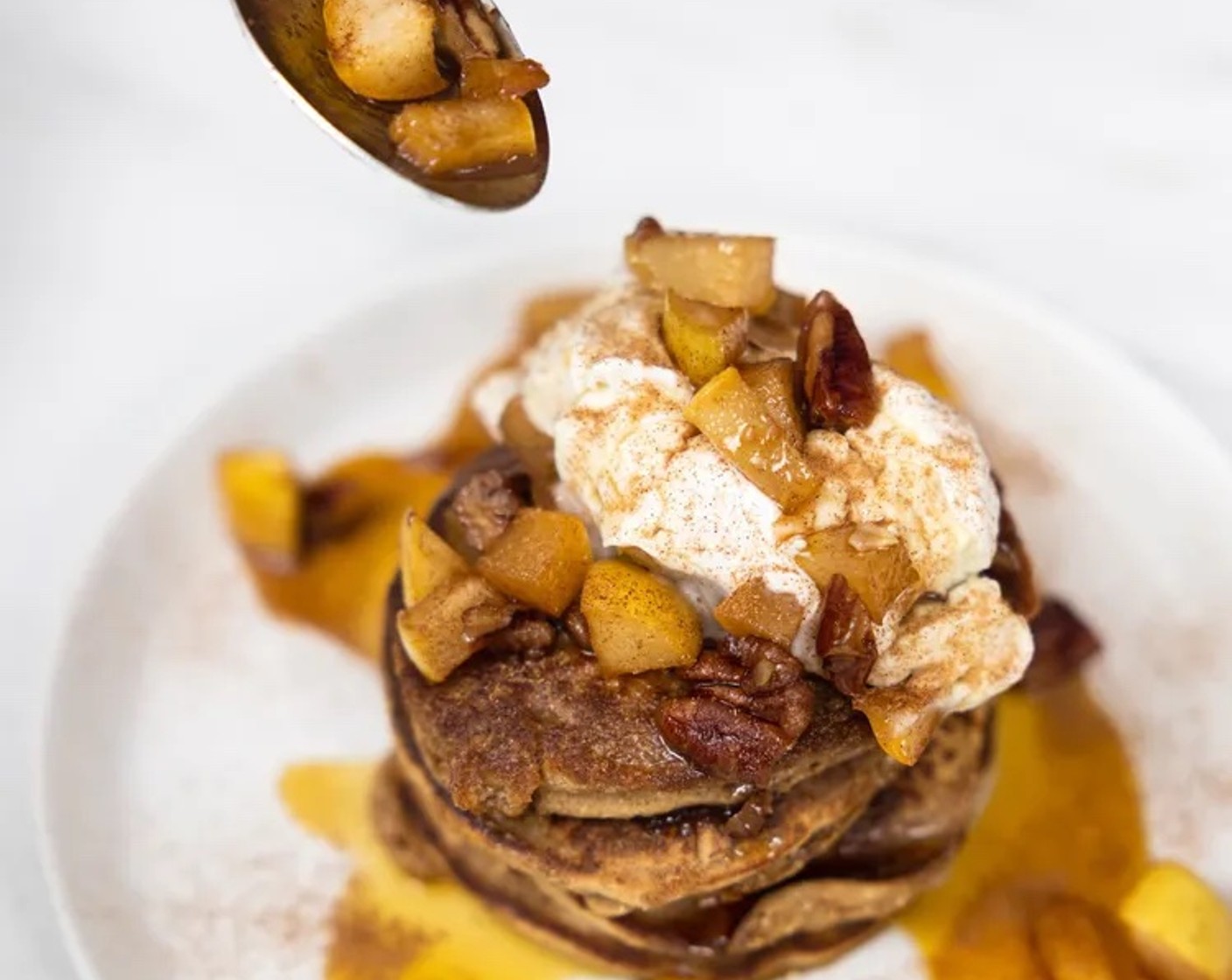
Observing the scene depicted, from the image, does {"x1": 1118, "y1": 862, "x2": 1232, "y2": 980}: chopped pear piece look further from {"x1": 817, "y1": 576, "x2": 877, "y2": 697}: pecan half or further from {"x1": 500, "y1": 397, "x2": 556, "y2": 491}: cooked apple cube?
{"x1": 500, "y1": 397, "x2": 556, "y2": 491}: cooked apple cube

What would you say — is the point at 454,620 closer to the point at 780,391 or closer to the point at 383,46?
the point at 780,391

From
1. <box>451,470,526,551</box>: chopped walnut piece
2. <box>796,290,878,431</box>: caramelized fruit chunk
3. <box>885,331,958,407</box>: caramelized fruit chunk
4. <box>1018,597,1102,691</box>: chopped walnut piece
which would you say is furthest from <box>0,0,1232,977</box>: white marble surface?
<box>796,290,878,431</box>: caramelized fruit chunk

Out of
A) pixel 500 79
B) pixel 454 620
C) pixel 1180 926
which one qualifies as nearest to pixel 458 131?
pixel 500 79

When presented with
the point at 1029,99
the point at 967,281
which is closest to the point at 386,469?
the point at 967,281

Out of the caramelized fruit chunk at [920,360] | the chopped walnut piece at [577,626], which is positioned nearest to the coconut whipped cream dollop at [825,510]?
the chopped walnut piece at [577,626]

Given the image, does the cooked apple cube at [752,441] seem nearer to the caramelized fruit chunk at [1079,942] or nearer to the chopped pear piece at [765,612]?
the chopped pear piece at [765,612]

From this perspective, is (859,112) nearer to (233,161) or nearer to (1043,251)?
(1043,251)
